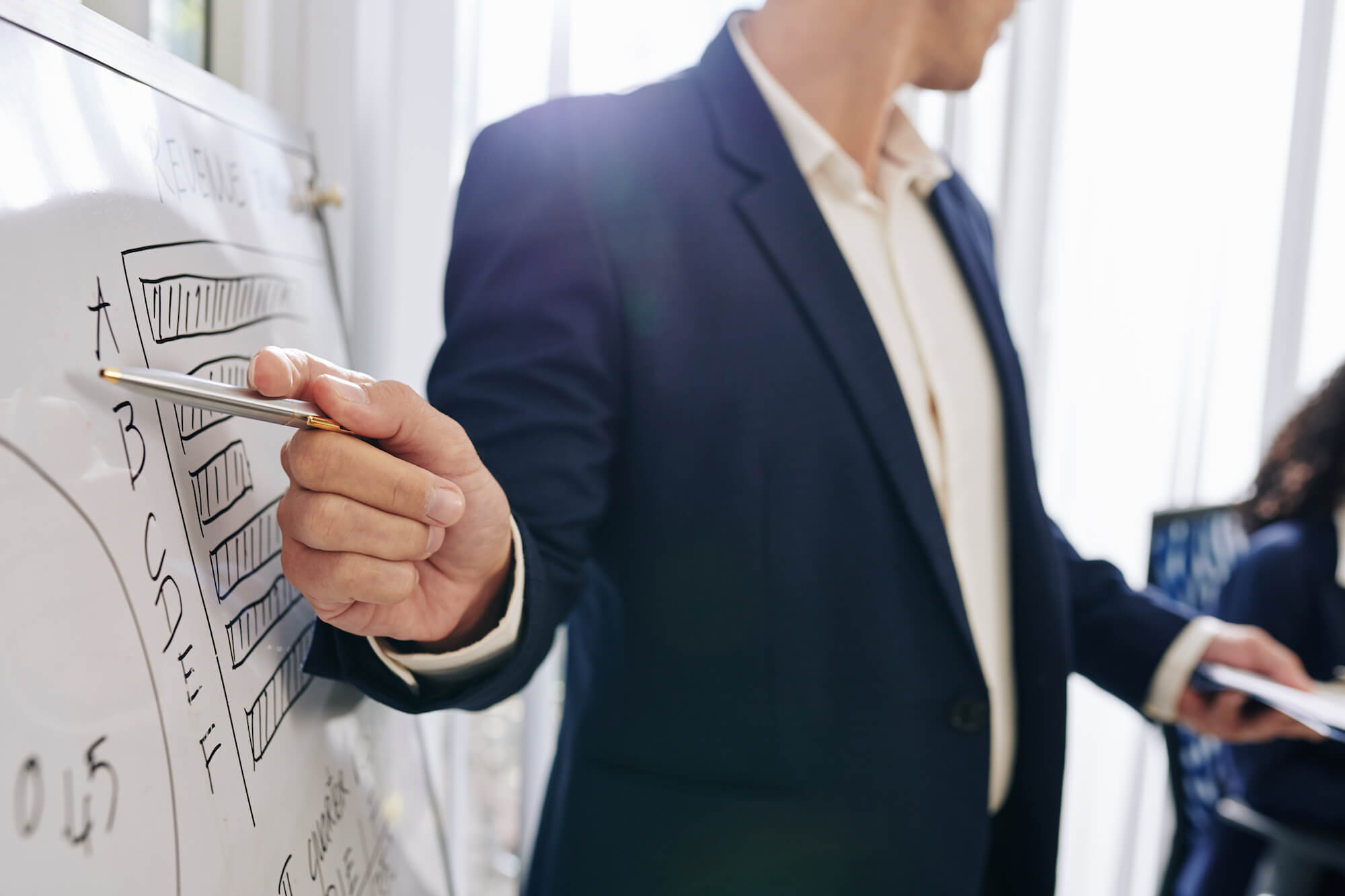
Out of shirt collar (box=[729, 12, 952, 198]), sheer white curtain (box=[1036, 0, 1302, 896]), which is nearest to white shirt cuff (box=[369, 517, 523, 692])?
shirt collar (box=[729, 12, 952, 198])

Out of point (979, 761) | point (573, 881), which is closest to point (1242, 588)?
point (979, 761)

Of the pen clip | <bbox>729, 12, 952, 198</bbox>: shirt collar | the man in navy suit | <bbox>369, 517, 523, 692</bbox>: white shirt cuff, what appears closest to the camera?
the pen clip

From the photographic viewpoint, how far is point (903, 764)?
2.50 ft

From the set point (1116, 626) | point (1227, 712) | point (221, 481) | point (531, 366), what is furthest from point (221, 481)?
point (1227, 712)

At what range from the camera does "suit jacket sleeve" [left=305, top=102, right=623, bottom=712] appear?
54 centimetres

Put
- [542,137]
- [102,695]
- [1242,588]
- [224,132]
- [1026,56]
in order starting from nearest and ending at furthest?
[102,695] < [224,132] < [542,137] < [1242,588] < [1026,56]

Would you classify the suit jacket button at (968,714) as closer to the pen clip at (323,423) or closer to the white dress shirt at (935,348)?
the white dress shirt at (935,348)

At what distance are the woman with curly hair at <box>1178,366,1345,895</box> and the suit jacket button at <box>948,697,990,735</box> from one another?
0.71 meters

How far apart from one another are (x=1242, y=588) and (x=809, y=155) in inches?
41.8

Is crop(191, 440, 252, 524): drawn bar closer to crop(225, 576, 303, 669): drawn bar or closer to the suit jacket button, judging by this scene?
crop(225, 576, 303, 669): drawn bar

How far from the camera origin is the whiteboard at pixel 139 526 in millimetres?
284

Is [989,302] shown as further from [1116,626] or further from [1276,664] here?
[1276,664]

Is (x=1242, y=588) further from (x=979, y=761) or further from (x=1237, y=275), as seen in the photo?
(x=979, y=761)

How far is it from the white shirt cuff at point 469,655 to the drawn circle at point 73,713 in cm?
17
